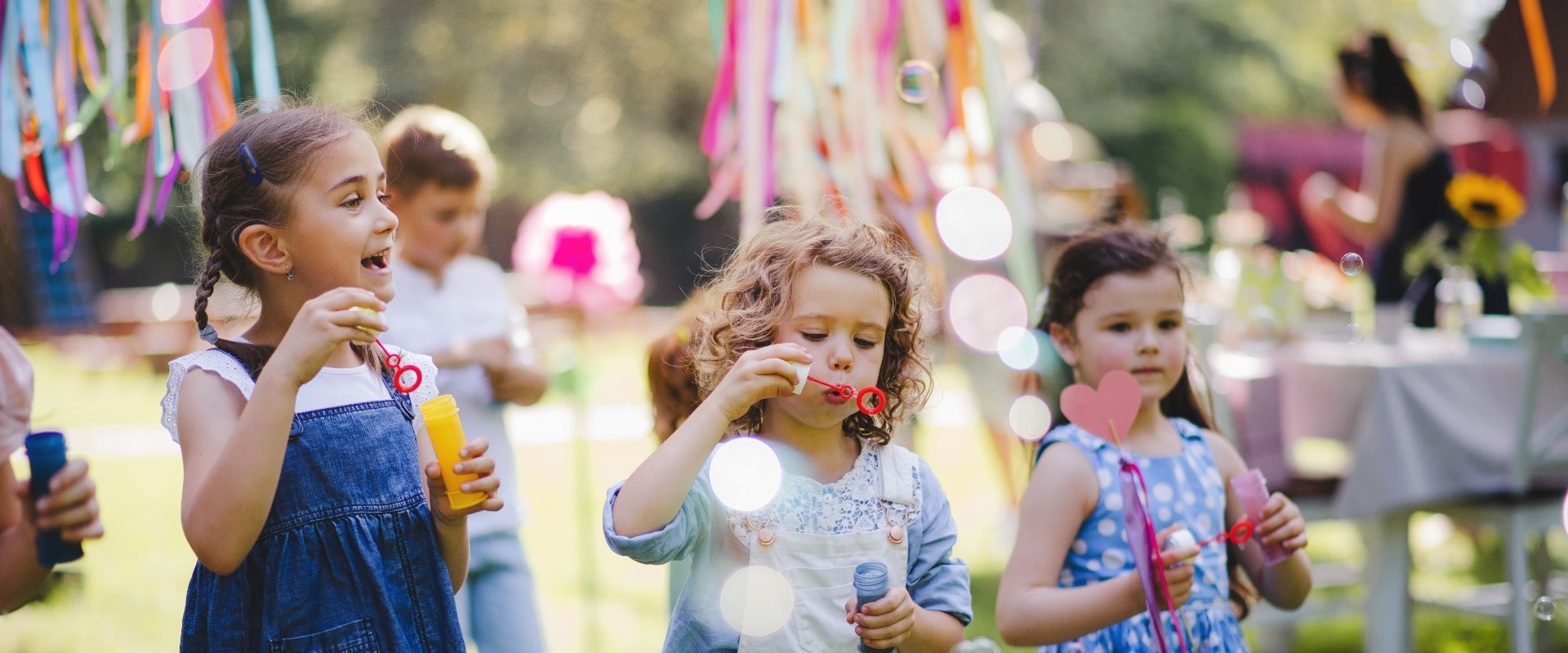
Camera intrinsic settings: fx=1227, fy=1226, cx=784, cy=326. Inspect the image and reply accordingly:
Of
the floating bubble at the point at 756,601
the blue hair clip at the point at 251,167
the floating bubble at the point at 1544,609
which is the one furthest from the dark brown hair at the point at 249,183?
the floating bubble at the point at 1544,609

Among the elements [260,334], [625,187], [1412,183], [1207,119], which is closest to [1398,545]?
[1412,183]

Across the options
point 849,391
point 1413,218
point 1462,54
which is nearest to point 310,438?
point 849,391

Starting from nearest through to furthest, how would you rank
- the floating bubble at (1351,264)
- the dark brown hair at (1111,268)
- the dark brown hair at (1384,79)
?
the dark brown hair at (1111,268) → the floating bubble at (1351,264) → the dark brown hair at (1384,79)

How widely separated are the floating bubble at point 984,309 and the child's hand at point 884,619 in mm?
2841

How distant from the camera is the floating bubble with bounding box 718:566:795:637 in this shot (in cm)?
140

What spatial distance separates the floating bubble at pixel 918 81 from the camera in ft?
7.88

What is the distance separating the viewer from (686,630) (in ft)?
4.72

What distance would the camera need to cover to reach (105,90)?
6.74 ft

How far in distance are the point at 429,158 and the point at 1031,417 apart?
1.22 metres

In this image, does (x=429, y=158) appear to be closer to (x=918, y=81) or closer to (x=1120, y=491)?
(x=918, y=81)

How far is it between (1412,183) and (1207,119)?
15.8 meters

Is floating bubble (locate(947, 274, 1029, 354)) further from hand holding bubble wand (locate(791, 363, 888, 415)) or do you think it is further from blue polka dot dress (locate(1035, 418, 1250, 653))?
hand holding bubble wand (locate(791, 363, 888, 415))

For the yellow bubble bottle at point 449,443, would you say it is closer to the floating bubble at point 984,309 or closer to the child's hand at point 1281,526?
the child's hand at point 1281,526

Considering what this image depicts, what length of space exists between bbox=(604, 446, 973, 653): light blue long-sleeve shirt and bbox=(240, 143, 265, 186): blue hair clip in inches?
21.0
